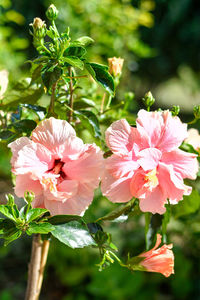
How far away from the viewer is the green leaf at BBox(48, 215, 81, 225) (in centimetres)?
58

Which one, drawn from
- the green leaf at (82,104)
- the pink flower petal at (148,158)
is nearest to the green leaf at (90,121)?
the green leaf at (82,104)

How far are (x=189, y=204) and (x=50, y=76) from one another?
36 cm

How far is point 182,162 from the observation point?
1.94 ft

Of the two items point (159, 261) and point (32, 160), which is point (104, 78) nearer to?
point (32, 160)

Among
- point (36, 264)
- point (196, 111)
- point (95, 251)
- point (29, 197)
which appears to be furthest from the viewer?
point (95, 251)

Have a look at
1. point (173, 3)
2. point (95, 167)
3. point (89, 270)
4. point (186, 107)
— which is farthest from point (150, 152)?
point (186, 107)

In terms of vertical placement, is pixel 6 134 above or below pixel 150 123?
below

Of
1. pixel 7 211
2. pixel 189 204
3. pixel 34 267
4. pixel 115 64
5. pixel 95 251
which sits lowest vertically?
pixel 95 251

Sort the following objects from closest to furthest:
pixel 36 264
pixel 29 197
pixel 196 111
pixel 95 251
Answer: pixel 29 197
pixel 196 111
pixel 36 264
pixel 95 251

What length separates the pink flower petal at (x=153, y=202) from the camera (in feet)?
1.93

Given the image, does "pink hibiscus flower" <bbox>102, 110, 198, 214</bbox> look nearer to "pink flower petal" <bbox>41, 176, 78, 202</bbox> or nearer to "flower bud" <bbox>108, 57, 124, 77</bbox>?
"pink flower petal" <bbox>41, 176, 78, 202</bbox>

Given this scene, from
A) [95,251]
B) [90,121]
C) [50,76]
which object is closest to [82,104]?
[90,121]

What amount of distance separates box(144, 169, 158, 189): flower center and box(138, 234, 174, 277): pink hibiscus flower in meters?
0.12

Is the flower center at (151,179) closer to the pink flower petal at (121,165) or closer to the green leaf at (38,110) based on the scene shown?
the pink flower petal at (121,165)
